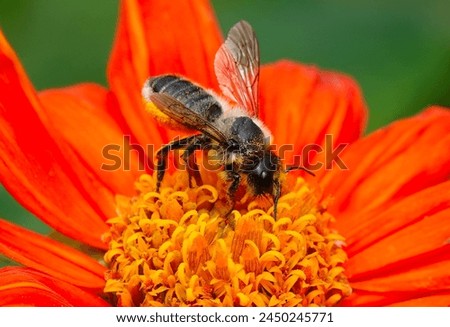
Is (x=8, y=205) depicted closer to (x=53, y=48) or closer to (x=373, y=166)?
(x=53, y=48)

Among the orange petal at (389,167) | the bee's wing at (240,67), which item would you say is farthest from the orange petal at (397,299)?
the bee's wing at (240,67)

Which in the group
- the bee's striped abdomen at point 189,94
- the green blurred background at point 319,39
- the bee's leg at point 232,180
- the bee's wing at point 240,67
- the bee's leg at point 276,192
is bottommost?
the bee's leg at point 276,192

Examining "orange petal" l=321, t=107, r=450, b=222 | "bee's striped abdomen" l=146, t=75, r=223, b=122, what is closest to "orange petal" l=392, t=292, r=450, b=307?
"orange petal" l=321, t=107, r=450, b=222

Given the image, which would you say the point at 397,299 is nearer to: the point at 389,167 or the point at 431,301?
the point at 431,301

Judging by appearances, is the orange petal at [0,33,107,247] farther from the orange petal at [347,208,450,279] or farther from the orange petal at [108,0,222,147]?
the orange petal at [347,208,450,279]

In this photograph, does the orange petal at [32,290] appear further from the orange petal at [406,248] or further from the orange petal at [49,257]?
the orange petal at [406,248]

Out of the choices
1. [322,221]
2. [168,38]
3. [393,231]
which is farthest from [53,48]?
[393,231]
